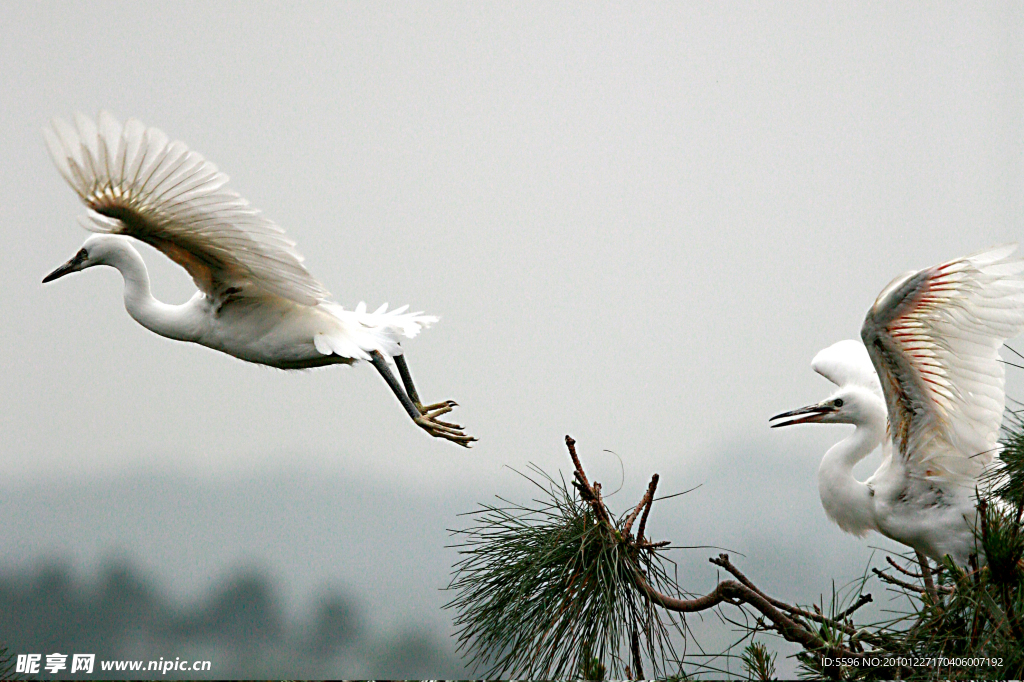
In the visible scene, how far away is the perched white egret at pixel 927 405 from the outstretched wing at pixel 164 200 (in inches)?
35.1

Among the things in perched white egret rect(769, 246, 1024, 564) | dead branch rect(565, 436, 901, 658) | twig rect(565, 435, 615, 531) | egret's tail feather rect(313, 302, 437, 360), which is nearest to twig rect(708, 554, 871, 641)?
dead branch rect(565, 436, 901, 658)

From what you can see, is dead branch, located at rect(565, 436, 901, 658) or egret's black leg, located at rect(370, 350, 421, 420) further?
egret's black leg, located at rect(370, 350, 421, 420)

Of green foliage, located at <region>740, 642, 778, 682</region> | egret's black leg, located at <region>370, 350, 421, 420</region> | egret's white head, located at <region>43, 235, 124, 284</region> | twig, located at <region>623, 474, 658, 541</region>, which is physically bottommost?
green foliage, located at <region>740, 642, 778, 682</region>

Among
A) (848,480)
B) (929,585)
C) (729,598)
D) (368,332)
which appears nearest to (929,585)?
(929,585)

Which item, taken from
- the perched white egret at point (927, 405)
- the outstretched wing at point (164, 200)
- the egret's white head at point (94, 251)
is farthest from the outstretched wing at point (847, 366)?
the egret's white head at point (94, 251)

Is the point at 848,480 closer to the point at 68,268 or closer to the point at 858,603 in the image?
the point at 858,603

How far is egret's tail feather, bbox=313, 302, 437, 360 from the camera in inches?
49.8

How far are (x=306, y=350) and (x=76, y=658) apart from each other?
91cm

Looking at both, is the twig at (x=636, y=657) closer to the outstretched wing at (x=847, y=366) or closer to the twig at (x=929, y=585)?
the twig at (x=929, y=585)

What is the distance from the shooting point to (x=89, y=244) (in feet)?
4.43

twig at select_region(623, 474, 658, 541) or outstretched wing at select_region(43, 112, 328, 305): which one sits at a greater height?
outstretched wing at select_region(43, 112, 328, 305)

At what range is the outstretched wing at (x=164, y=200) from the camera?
1.08 metres

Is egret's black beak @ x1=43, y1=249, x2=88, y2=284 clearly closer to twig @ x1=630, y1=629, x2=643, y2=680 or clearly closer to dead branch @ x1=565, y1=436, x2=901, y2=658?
dead branch @ x1=565, y1=436, x2=901, y2=658

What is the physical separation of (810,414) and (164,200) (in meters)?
1.17
